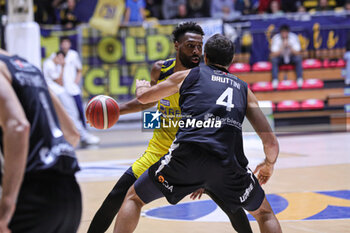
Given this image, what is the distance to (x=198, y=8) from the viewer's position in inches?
703

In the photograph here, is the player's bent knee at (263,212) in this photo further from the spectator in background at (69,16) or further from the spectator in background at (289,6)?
the spectator in background at (289,6)

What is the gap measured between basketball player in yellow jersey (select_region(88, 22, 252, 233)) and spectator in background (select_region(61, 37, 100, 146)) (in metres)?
8.51

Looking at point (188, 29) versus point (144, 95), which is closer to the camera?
point (144, 95)

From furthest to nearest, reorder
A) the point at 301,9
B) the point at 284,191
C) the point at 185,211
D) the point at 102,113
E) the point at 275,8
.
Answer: the point at 275,8
the point at 301,9
the point at 284,191
the point at 185,211
the point at 102,113

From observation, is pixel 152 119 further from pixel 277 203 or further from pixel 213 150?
pixel 213 150

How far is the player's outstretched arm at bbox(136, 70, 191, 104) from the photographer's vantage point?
3955mm

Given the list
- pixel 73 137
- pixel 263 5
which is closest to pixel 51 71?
pixel 263 5

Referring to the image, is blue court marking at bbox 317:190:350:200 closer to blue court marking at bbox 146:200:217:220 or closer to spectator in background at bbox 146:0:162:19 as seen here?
blue court marking at bbox 146:200:217:220

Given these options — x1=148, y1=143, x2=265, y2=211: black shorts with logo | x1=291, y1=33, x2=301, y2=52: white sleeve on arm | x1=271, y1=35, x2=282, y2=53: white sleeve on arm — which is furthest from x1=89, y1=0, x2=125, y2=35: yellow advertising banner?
x1=148, y1=143, x2=265, y2=211: black shorts with logo

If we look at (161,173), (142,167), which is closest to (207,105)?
(161,173)

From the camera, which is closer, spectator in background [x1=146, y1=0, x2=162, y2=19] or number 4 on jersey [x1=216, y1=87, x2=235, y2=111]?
number 4 on jersey [x1=216, y1=87, x2=235, y2=111]

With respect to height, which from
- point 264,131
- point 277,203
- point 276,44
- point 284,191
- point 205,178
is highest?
point 264,131

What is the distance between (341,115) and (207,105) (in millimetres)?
14045

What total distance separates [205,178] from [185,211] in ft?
7.87
